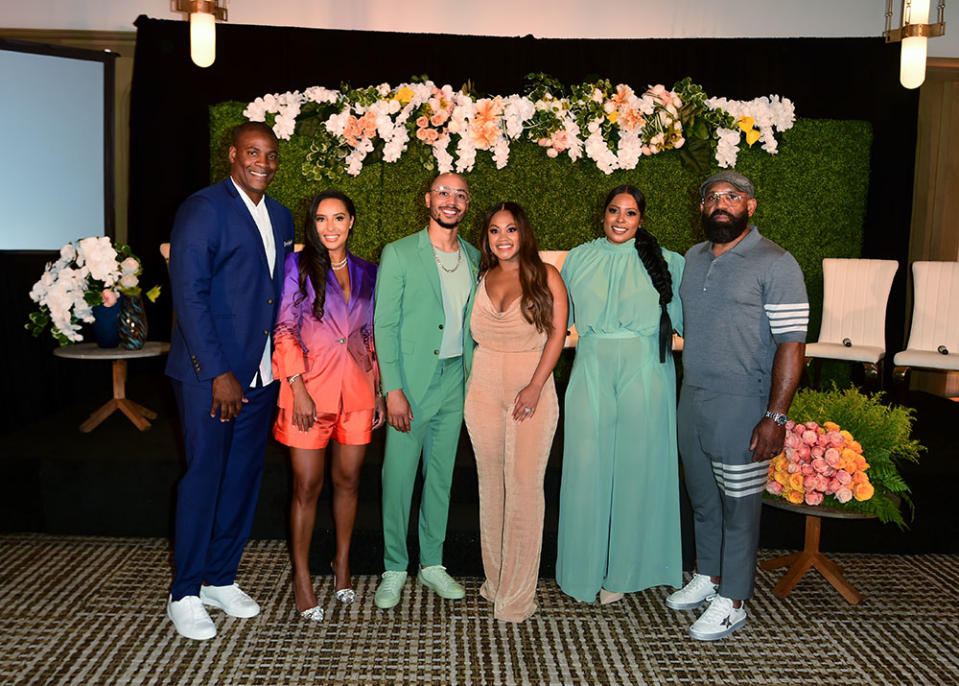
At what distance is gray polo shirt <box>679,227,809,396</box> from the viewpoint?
300cm

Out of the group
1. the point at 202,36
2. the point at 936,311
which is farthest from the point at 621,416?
the point at 202,36

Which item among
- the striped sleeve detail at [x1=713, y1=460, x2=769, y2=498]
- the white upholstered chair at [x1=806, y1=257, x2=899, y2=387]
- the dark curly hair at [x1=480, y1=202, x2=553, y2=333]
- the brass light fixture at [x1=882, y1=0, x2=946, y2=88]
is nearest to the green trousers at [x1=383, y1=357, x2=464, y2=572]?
the dark curly hair at [x1=480, y1=202, x2=553, y2=333]

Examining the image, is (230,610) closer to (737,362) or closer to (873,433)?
(737,362)

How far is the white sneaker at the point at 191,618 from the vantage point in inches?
118

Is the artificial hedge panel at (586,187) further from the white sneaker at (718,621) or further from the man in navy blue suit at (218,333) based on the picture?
the white sneaker at (718,621)

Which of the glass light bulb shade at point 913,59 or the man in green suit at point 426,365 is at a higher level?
the glass light bulb shade at point 913,59

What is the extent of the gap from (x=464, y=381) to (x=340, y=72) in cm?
517

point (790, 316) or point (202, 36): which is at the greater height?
point (202, 36)

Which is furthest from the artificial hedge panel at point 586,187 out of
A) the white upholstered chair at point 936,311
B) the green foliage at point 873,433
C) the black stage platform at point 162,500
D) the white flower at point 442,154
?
the green foliage at point 873,433

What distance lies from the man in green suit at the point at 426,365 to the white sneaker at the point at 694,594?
89 cm

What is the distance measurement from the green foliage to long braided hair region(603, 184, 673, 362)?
3.11 feet

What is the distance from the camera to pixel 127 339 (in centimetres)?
486

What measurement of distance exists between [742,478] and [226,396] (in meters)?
1.98

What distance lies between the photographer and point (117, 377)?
4.89m
